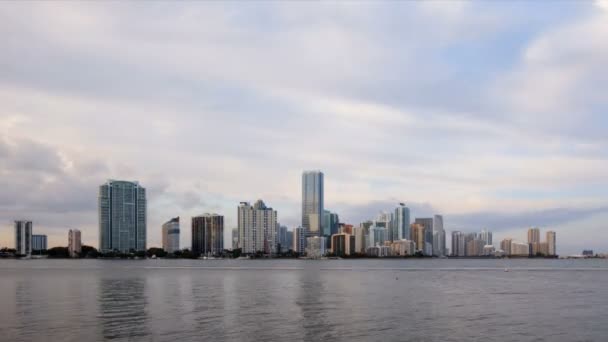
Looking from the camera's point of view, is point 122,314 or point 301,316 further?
point 122,314

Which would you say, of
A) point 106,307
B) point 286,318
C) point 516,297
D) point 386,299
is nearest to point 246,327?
point 286,318

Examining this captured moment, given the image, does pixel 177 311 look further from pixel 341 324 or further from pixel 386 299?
pixel 386 299

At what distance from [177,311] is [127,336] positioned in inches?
689

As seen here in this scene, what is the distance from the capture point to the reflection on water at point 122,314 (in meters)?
50.3

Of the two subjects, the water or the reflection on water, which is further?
the reflection on water

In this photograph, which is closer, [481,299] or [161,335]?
[161,335]

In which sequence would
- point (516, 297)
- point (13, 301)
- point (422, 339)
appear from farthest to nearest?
point (516, 297) → point (13, 301) → point (422, 339)

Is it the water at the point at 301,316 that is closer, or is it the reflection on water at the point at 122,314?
the water at the point at 301,316

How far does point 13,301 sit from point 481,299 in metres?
64.2

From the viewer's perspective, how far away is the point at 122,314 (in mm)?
63312

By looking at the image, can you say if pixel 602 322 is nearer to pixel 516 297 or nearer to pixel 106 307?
pixel 516 297

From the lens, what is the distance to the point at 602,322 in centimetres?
5819

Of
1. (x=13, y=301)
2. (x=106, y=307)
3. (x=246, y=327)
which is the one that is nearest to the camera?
(x=246, y=327)

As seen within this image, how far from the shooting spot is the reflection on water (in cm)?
5028
